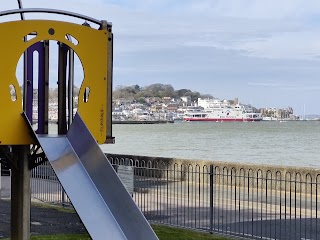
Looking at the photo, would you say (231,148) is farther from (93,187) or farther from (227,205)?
(93,187)

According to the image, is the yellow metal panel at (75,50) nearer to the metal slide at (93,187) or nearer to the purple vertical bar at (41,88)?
the metal slide at (93,187)

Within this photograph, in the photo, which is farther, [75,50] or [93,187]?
[75,50]

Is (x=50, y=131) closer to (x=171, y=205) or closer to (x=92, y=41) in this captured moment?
(x=92, y=41)

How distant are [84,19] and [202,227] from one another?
296 inches

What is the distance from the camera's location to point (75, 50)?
22.3ft

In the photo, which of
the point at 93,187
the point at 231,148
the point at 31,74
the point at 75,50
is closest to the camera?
the point at 93,187

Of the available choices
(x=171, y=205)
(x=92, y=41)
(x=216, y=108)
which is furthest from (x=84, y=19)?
(x=216, y=108)

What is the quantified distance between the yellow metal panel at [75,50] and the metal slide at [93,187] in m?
0.27

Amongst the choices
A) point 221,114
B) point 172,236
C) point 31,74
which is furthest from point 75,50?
point 221,114

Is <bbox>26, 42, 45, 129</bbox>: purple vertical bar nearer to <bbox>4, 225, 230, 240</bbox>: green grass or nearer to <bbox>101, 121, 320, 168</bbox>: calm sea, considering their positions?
<bbox>4, 225, 230, 240</bbox>: green grass

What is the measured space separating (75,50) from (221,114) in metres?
160

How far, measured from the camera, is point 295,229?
42.1 feet

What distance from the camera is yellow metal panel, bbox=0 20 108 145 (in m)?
6.43

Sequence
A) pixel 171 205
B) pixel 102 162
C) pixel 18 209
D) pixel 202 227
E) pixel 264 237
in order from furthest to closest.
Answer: pixel 171 205, pixel 202 227, pixel 264 237, pixel 18 209, pixel 102 162
